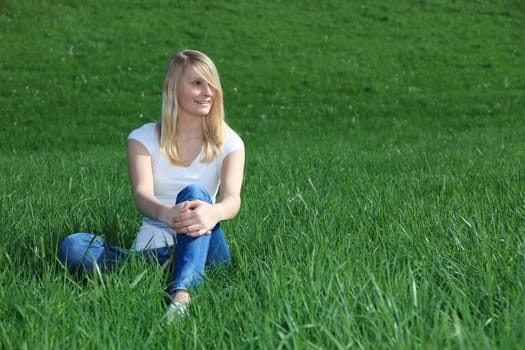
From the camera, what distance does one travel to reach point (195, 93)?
3.67 meters

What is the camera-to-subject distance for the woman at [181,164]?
338 centimetres

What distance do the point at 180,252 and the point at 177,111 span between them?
951 mm

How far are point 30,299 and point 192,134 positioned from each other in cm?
158

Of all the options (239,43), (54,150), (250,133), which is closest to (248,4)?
(239,43)

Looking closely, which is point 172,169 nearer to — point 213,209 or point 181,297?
point 213,209

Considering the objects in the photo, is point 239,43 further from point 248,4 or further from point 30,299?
point 30,299

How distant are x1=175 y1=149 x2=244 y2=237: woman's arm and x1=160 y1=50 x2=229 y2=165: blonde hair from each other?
0.44ft

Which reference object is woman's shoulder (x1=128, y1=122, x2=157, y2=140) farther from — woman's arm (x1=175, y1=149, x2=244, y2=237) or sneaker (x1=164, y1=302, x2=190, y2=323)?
sneaker (x1=164, y1=302, x2=190, y2=323)

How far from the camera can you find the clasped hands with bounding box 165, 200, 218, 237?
123 inches

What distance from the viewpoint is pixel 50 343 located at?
6.87ft

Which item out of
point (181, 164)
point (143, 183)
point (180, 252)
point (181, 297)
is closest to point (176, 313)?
point (181, 297)

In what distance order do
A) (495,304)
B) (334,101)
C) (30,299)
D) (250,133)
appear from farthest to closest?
(334,101) → (250,133) → (30,299) → (495,304)

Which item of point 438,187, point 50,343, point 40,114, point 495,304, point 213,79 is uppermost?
point 213,79

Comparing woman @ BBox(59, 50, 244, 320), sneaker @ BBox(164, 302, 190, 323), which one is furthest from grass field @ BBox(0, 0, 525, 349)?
woman @ BBox(59, 50, 244, 320)
